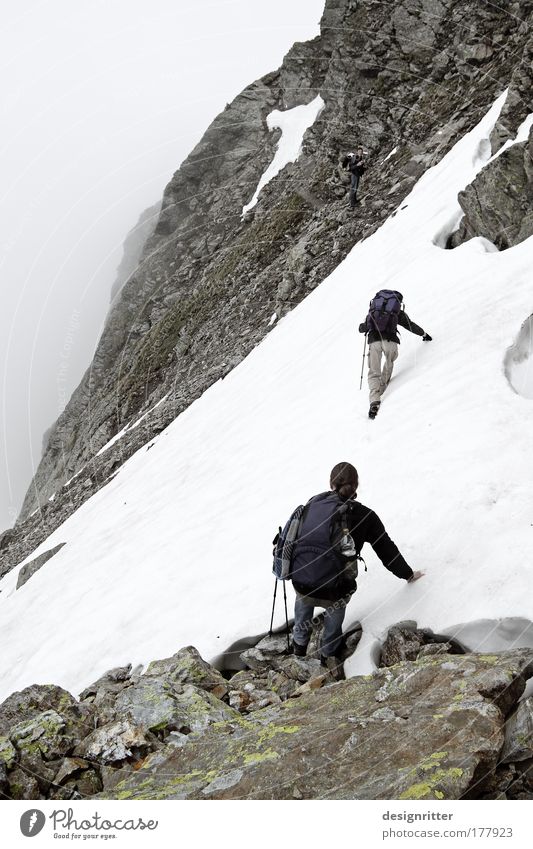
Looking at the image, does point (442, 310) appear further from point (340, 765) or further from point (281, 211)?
point (281, 211)

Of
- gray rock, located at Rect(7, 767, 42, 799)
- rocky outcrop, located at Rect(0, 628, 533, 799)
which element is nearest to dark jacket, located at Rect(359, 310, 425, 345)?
rocky outcrop, located at Rect(0, 628, 533, 799)

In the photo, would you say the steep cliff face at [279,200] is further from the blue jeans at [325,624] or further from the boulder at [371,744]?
the boulder at [371,744]

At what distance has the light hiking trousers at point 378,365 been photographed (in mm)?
10383

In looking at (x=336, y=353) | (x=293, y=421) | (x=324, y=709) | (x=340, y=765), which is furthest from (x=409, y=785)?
(x=336, y=353)

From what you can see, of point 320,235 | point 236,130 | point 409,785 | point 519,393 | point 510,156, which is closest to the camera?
point 409,785

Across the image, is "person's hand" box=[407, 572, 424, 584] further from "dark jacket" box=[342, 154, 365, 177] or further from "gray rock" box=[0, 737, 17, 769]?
"dark jacket" box=[342, 154, 365, 177]

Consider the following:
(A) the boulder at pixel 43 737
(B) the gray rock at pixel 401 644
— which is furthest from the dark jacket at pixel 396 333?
(A) the boulder at pixel 43 737

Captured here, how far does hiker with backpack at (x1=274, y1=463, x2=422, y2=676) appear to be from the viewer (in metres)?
5.63

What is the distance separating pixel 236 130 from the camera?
55.0 m

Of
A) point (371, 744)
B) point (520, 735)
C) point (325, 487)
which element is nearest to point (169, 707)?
point (371, 744)

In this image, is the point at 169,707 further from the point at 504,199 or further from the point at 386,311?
the point at 504,199

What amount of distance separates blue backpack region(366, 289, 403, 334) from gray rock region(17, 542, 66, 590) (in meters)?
11.9

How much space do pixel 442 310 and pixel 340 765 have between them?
961 cm

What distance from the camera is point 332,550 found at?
559 cm
